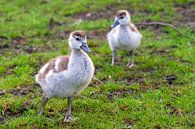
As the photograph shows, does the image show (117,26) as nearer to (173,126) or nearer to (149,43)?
(149,43)

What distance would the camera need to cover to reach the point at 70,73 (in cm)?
714

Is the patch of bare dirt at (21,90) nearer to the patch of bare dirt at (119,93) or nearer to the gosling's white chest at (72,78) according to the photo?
the patch of bare dirt at (119,93)

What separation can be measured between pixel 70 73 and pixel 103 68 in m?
3.46

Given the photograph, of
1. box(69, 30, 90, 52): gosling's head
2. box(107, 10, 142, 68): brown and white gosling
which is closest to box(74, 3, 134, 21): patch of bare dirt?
box(107, 10, 142, 68): brown and white gosling

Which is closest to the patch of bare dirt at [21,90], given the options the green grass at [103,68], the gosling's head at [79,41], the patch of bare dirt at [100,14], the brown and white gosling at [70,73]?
the green grass at [103,68]

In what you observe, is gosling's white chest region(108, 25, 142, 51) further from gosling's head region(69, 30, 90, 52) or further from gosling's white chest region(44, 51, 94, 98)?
gosling's white chest region(44, 51, 94, 98)

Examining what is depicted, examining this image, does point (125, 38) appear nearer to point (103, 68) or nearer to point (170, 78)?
point (103, 68)

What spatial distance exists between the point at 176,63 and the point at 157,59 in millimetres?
572

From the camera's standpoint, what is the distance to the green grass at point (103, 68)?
25.7ft

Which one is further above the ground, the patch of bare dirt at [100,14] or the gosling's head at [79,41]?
the gosling's head at [79,41]

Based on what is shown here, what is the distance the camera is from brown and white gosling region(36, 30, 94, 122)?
715 cm

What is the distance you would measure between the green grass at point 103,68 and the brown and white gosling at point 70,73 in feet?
2.03

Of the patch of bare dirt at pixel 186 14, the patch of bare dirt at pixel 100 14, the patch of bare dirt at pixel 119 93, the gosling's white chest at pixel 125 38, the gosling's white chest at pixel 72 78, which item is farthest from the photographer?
the patch of bare dirt at pixel 100 14

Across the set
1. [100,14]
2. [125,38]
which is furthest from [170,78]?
[100,14]
